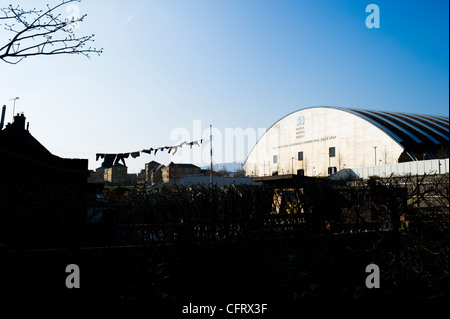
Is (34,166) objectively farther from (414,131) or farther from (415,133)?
(414,131)

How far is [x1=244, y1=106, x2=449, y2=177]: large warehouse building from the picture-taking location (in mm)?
43925

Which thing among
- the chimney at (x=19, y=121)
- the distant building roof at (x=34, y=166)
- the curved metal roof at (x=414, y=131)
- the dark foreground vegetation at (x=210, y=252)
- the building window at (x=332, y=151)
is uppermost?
the curved metal roof at (x=414, y=131)

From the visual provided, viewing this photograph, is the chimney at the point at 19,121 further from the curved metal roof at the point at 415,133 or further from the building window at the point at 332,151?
the building window at the point at 332,151

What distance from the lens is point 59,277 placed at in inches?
259

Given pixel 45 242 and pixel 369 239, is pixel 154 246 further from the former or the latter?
pixel 369 239

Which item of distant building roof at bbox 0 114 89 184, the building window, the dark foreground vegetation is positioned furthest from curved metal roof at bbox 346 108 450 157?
distant building roof at bbox 0 114 89 184

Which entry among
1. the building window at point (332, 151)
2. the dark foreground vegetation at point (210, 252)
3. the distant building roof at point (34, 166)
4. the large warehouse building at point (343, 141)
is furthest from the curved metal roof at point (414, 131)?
the distant building roof at point (34, 166)

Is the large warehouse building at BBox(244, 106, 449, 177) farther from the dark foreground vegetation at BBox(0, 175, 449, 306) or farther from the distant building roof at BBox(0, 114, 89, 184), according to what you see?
the dark foreground vegetation at BBox(0, 175, 449, 306)

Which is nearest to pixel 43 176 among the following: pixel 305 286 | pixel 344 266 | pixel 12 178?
pixel 12 178

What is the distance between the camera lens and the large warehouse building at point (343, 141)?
4393 centimetres

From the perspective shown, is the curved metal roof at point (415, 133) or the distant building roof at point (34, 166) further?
the curved metal roof at point (415, 133)

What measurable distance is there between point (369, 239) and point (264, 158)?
→ 189 ft

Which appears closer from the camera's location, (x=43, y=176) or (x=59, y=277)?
(x=59, y=277)
